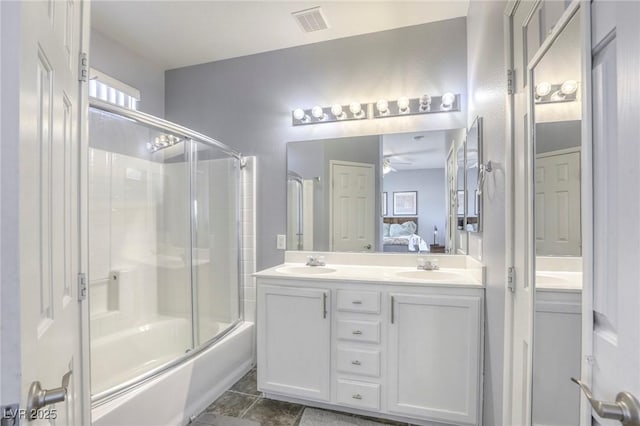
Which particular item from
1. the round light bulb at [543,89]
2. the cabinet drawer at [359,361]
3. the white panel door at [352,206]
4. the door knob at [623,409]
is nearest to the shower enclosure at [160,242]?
the white panel door at [352,206]

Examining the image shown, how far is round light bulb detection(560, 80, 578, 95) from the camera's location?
31.0 inches

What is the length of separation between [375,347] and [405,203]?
1073 mm

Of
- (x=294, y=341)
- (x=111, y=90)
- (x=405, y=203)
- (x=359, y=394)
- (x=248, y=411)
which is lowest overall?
(x=248, y=411)

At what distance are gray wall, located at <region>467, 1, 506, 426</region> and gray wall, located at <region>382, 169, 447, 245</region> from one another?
22.1 inches

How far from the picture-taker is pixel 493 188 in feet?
4.81

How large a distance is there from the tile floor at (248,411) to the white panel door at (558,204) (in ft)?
5.04

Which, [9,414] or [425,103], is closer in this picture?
[9,414]

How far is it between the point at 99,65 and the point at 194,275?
1.78 metres

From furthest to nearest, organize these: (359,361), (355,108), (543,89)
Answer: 1. (355,108)
2. (359,361)
3. (543,89)

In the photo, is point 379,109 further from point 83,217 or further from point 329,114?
point 83,217

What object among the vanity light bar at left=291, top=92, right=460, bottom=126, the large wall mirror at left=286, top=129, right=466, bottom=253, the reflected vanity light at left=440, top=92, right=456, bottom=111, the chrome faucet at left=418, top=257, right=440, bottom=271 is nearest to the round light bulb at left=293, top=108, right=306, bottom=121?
the vanity light bar at left=291, top=92, right=460, bottom=126

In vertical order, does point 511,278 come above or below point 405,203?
below

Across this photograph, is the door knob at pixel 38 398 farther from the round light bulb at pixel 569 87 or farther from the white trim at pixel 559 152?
the round light bulb at pixel 569 87

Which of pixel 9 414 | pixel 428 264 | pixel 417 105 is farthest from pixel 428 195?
pixel 9 414
